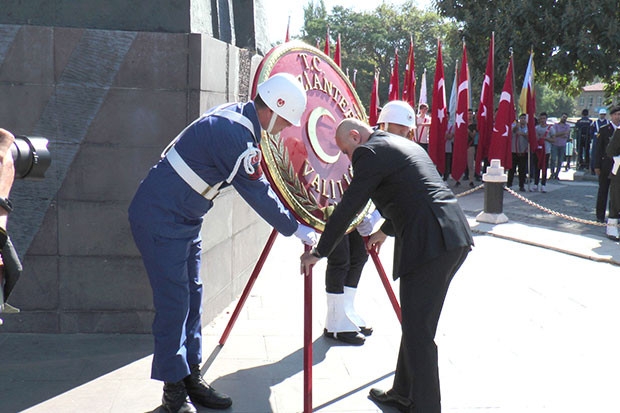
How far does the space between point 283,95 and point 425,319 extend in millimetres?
1398

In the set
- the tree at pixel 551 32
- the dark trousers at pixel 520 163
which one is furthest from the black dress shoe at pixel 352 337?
the tree at pixel 551 32

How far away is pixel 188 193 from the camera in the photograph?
11.3 ft

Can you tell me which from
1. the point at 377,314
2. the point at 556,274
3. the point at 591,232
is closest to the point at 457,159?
the point at 591,232

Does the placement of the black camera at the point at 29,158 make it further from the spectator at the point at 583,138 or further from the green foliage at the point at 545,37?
the spectator at the point at 583,138

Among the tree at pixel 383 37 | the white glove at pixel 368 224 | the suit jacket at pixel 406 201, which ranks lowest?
the white glove at pixel 368 224

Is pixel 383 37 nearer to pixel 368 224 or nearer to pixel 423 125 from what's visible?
pixel 423 125

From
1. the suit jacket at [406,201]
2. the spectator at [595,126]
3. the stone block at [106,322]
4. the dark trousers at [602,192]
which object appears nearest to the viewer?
the suit jacket at [406,201]

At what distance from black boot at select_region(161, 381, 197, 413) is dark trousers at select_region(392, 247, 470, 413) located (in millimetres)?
1248

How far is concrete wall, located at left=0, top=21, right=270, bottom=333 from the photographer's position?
441cm

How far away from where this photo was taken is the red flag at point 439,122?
1434cm

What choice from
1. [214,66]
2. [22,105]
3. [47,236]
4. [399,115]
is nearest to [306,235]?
[399,115]

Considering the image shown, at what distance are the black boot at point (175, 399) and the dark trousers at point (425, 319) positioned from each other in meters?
1.25

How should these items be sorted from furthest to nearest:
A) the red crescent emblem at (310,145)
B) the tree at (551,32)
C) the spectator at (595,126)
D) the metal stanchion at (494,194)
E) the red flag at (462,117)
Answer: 1. the tree at (551,32)
2. the spectator at (595,126)
3. the red flag at (462,117)
4. the metal stanchion at (494,194)
5. the red crescent emblem at (310,145)

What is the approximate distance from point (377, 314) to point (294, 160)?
223 cm
